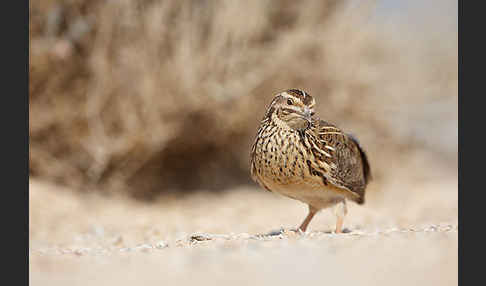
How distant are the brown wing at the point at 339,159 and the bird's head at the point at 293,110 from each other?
0.30 m

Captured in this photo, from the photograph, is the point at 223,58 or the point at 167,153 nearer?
the point at 223,58

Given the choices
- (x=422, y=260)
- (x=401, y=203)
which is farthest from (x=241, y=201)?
(x=422, y=260)

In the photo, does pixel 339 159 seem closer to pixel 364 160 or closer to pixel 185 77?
pixel 364 160

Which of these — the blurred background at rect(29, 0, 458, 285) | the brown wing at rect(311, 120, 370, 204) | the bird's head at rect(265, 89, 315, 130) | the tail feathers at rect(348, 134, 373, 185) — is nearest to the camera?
the bird's head at rect(265, 89, 315, 130)

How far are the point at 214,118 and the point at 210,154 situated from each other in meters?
2.12

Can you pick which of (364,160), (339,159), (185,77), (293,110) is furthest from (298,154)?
(185,77)

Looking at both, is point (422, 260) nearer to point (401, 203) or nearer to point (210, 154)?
point (401, 203)

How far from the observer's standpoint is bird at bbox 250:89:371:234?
5.64 m

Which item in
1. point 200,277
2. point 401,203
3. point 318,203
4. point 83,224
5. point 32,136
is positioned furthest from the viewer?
point 401,203

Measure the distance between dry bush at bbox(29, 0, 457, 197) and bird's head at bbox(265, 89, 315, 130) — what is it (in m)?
6.00

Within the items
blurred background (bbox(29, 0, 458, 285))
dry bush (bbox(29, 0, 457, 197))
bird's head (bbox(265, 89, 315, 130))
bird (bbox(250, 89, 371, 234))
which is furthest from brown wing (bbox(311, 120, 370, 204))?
dry bush (bbox(29, 0, 457, 197))

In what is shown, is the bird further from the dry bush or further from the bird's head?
the dry bush

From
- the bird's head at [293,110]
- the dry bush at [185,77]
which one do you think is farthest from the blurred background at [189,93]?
the bird's head at [293,110]

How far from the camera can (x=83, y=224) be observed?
10.5 metres
